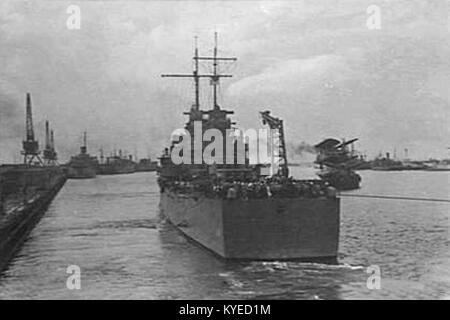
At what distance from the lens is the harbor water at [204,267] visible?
443 inches

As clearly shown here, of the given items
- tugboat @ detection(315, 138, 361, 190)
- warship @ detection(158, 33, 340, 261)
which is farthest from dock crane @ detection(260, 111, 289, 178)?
tugboat @ detection(315, 138, 361, 190)

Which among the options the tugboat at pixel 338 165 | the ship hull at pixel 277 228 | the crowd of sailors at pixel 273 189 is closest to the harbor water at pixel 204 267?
the ship hull at pixel 277 228

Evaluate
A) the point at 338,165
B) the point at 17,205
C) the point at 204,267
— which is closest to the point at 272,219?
the point at 204,267

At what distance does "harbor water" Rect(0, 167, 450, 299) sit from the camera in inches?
443

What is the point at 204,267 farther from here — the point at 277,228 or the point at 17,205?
the point at 17,205

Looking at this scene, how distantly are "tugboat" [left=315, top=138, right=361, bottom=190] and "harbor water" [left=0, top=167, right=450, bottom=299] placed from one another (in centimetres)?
1129

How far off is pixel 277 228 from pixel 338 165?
92.4 feet

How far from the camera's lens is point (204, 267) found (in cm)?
1375

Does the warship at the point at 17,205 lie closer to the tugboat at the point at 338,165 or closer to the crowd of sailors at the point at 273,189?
the crowd of sailors at the point at 273,189

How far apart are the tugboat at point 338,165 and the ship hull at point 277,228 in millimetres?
18894

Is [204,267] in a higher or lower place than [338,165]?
lower

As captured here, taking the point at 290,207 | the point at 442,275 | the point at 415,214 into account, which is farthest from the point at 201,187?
the point at 415,214
